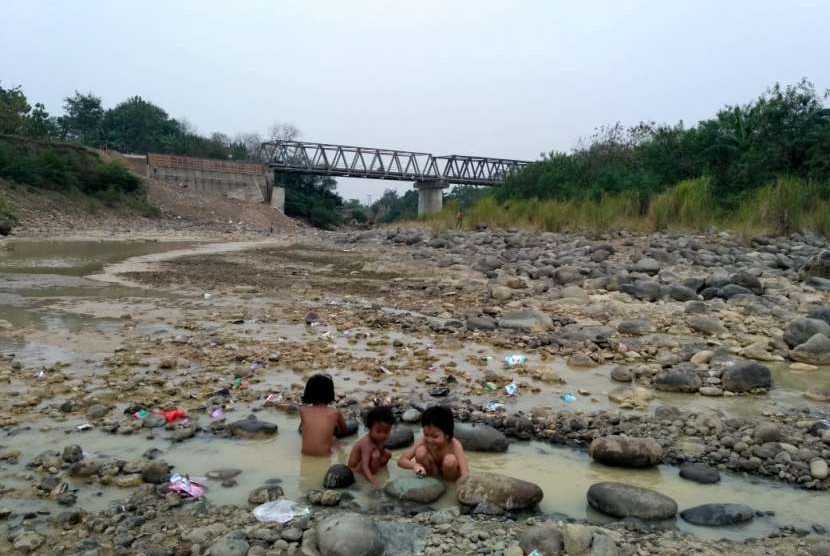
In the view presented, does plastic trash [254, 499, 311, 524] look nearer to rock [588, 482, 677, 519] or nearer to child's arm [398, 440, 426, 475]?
child's arm [398, 440, 426, 475]

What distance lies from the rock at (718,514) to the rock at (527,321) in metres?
3.73

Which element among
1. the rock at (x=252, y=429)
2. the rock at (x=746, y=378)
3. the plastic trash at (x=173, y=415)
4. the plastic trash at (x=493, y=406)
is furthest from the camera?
the rock at (x=746, y=378)

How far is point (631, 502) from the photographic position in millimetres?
2852

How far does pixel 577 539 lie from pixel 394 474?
1.14 meters

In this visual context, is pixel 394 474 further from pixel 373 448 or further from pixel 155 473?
pixel 155 473

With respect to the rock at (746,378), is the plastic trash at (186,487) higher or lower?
lower

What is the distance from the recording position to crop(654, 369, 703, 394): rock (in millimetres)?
4633

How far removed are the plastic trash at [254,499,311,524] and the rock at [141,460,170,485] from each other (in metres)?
0.58

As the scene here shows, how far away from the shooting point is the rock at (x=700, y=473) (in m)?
3.22

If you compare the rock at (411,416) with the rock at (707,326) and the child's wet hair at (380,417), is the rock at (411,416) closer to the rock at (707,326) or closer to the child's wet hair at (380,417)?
the child's wet hair at (380,417)

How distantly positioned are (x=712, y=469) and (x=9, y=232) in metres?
21.3

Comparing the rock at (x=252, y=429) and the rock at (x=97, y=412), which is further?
the rock at (x=97, y=412)

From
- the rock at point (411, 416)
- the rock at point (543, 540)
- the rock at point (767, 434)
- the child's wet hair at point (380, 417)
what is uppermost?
the child's wet hair at point (380, 417)

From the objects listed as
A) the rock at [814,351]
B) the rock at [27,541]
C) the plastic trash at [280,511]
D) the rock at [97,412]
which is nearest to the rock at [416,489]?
the plastic trash at [280,511]
